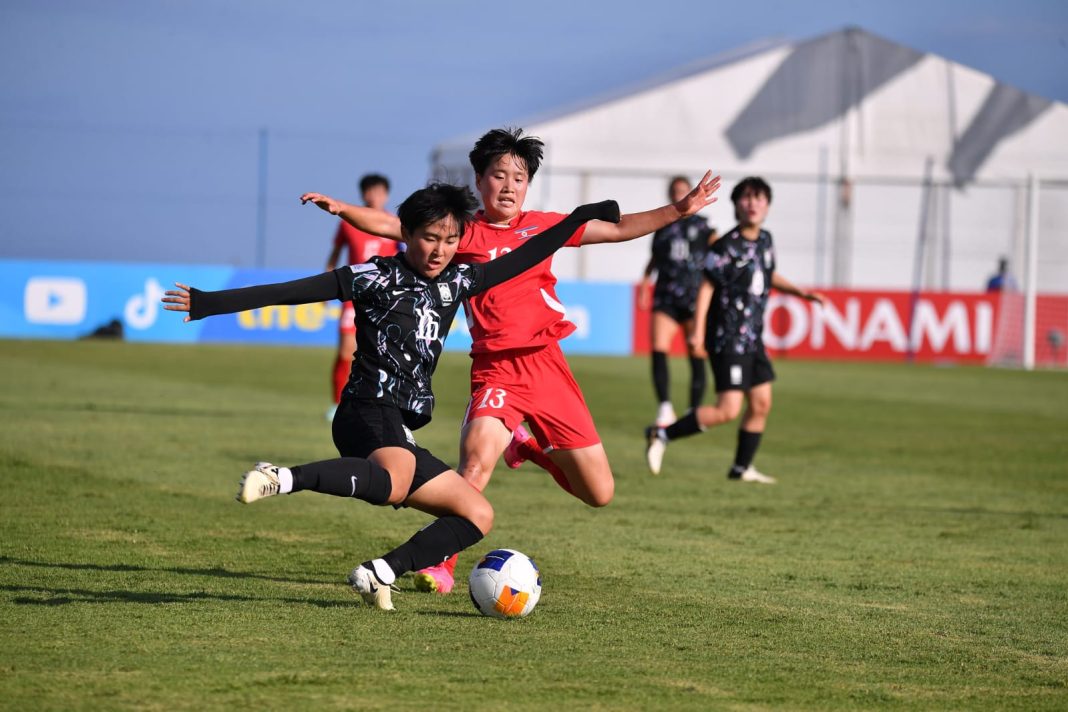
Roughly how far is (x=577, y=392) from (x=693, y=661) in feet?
6.25

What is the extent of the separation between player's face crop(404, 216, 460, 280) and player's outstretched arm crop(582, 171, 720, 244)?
1.00 m

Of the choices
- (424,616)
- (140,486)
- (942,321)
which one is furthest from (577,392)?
(942,321)

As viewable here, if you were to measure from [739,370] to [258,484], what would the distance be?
592 centimetres

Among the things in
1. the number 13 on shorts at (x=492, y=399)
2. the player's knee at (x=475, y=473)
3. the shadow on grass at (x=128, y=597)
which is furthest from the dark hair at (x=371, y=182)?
the shadow on grass at (x=128, y=597)

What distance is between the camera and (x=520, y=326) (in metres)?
6.35

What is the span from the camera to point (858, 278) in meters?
35.5

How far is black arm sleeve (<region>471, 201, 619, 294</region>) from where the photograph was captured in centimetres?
583

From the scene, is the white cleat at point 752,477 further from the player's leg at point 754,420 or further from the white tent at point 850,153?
the white tent at point 850,153

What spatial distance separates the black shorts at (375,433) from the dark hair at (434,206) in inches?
27.3

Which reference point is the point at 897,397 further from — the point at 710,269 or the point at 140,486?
the point at 140,486

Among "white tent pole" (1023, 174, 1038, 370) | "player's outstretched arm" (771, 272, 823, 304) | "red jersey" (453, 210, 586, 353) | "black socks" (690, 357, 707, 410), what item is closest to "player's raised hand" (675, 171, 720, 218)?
"red jersey" (453, 210, 586, 353)

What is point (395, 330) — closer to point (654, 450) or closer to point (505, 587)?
point (505, 587)

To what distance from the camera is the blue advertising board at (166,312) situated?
27688 mm

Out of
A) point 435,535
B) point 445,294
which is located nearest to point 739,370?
point 445,294
